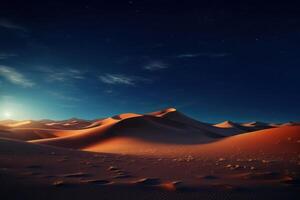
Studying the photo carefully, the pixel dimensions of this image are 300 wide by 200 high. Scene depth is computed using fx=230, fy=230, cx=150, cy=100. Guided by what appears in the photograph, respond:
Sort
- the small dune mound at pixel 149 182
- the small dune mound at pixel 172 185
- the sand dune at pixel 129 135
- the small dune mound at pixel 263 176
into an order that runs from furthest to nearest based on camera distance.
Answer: the sand dune at pixel 129 135
the small dune mound at pixel 263 176
the small dune mound at pixel 149 182
the small dune mound at pixel 172 185

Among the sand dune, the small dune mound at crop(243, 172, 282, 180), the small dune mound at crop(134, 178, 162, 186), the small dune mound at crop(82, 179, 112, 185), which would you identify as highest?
the sand dune

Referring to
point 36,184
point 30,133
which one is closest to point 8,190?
point 36,184

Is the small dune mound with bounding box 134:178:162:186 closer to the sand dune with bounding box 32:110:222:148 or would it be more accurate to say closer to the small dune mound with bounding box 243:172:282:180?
the small dune mound with bounding box 243:172:282:180

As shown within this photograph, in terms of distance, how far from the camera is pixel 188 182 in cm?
623

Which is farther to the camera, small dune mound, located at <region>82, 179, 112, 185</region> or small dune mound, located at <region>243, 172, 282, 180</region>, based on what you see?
small dune mound, located at <region>243, 172, 282, 180</region>

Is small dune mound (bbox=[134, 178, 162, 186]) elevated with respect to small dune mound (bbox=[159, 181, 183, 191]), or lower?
elevated

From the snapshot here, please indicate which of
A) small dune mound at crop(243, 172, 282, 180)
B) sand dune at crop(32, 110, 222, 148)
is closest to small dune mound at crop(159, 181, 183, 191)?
small dune mound at crop(243, 172, 282, 180)

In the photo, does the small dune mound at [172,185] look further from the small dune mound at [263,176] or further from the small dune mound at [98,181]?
the small dune mound at [263,176]

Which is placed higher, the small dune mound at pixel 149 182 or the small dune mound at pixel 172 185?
the small dune mound at pixel 149 182

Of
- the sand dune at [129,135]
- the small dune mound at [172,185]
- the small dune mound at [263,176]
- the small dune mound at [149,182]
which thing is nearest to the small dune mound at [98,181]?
A: the small dune mound at [149,182]

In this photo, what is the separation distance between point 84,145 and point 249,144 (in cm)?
1769

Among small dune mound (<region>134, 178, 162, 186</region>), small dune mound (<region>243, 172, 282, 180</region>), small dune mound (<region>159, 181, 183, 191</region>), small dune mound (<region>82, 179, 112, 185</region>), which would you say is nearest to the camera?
small dune mound (<region>159, 181, 183, 191</region>)

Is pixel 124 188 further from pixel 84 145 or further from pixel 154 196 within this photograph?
pixel 84 145

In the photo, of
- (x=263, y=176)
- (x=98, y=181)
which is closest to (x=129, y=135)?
(x=263, y=176)
